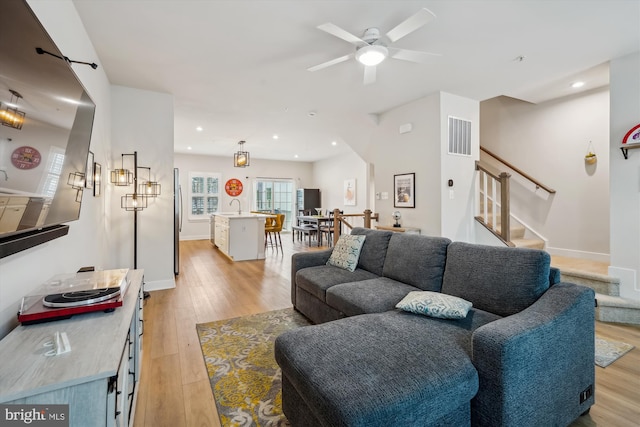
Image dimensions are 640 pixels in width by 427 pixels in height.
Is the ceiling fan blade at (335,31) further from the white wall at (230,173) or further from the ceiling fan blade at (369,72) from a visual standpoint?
the white wall at (230,173)

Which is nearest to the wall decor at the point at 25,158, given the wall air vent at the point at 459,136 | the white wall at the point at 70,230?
the white wall at the point at 70,230

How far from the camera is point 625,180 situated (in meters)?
3.07

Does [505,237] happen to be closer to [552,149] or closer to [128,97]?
[552,149]

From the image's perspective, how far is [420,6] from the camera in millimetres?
2289

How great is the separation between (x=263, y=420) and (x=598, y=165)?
5287 mm

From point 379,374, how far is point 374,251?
1.83 meters

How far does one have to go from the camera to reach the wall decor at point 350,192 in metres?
8.84

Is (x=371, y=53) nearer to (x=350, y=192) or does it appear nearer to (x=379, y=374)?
(x=379, y=374)

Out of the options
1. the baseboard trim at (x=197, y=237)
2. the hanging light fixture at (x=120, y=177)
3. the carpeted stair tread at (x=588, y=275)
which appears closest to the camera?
the carpeted stair tread at (x=588, y=275)

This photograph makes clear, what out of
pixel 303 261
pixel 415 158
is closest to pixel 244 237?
pixel 303 261

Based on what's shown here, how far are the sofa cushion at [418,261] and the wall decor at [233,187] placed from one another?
315 inches

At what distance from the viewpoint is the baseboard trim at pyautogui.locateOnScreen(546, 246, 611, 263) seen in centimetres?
403

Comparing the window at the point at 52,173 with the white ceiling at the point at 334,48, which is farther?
the white ceiling at the point at 334,48

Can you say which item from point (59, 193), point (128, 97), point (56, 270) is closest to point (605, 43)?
point (59, 193)
